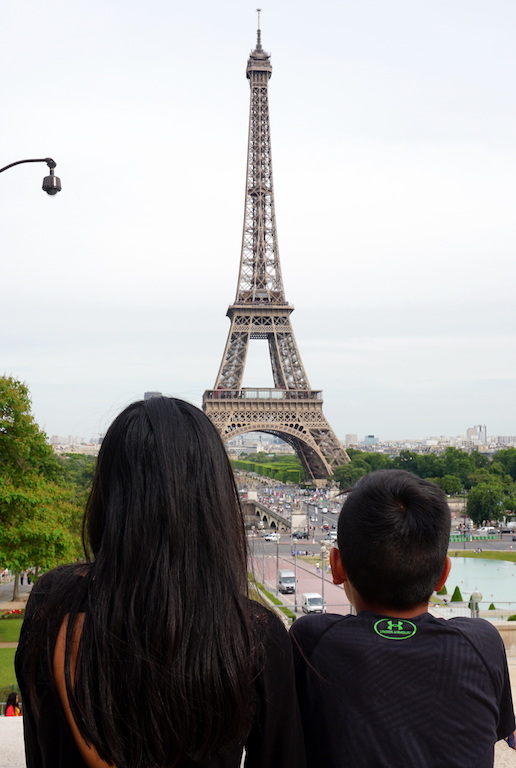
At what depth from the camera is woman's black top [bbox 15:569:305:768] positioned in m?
1.84

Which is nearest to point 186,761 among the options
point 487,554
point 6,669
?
point 6,669

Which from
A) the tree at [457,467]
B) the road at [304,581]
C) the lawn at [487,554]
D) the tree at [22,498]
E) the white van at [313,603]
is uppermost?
the tree at [22,498]

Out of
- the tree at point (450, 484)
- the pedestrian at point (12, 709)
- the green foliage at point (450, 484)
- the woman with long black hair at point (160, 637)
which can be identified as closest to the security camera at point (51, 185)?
the pedestrian at point (12, 709)

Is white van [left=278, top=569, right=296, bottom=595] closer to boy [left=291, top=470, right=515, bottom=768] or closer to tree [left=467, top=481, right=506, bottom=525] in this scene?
boy [left=291, top=470, right=515, bottom=768]

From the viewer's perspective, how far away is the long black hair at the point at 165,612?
1798 millimetres

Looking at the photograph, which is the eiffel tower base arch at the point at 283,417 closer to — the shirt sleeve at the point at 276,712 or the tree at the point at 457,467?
the tree at the point at 457,467

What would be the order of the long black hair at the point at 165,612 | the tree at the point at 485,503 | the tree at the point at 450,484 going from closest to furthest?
the long black hair at the point at 165,612
the tree at the point at 485,503
the tree at the point at 450,484

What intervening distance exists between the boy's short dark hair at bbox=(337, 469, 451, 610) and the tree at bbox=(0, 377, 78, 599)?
45.4 feet

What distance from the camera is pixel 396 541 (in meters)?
2.32

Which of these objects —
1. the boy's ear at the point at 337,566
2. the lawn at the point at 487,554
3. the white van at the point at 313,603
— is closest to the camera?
the boy's ear at the point at 337,566

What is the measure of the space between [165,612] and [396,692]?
2.63 feet

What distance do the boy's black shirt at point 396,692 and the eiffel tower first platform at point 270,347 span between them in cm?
5405

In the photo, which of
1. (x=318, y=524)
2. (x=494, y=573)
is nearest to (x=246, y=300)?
(x=318, y=524)

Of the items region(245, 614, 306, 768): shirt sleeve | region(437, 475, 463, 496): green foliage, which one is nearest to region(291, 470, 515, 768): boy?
region(245, 614, 306, 768): shirt sleeve
